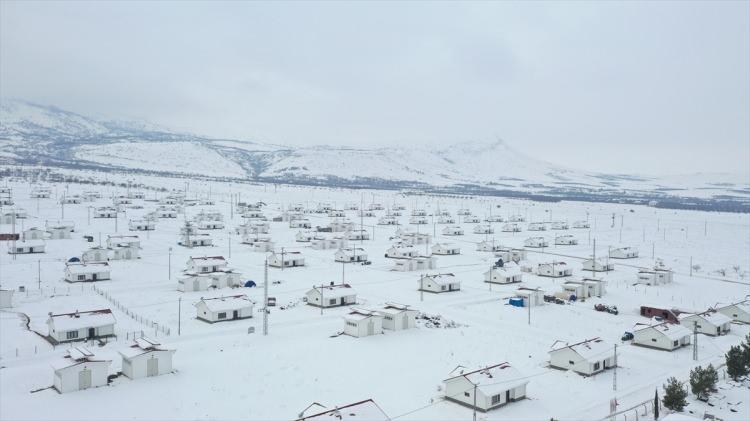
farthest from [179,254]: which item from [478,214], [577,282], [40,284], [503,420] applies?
[478,214]

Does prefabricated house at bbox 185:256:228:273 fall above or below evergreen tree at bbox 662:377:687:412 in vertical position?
above

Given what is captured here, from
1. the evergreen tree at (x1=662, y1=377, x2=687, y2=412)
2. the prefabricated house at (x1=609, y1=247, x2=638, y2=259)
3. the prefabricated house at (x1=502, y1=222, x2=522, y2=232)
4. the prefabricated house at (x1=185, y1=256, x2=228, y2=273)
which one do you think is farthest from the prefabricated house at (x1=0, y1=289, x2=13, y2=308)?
the prefabricated house at (x1=502, y1=222, x2=522, y2=232)

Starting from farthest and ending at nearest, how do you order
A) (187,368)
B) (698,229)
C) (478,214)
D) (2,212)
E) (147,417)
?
(478,214) → (698,229) → (2,212) → (187,368) → (147,417)

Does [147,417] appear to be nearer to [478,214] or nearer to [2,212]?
[2,212]

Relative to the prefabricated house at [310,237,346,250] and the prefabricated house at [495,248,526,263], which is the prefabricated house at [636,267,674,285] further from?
the prefabricated house at [310,237,346,250]

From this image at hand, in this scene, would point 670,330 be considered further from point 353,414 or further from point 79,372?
point 79,372

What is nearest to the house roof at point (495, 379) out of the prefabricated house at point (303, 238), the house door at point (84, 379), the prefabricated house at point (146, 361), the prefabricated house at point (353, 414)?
the prefabricated house at point (353, 414)
